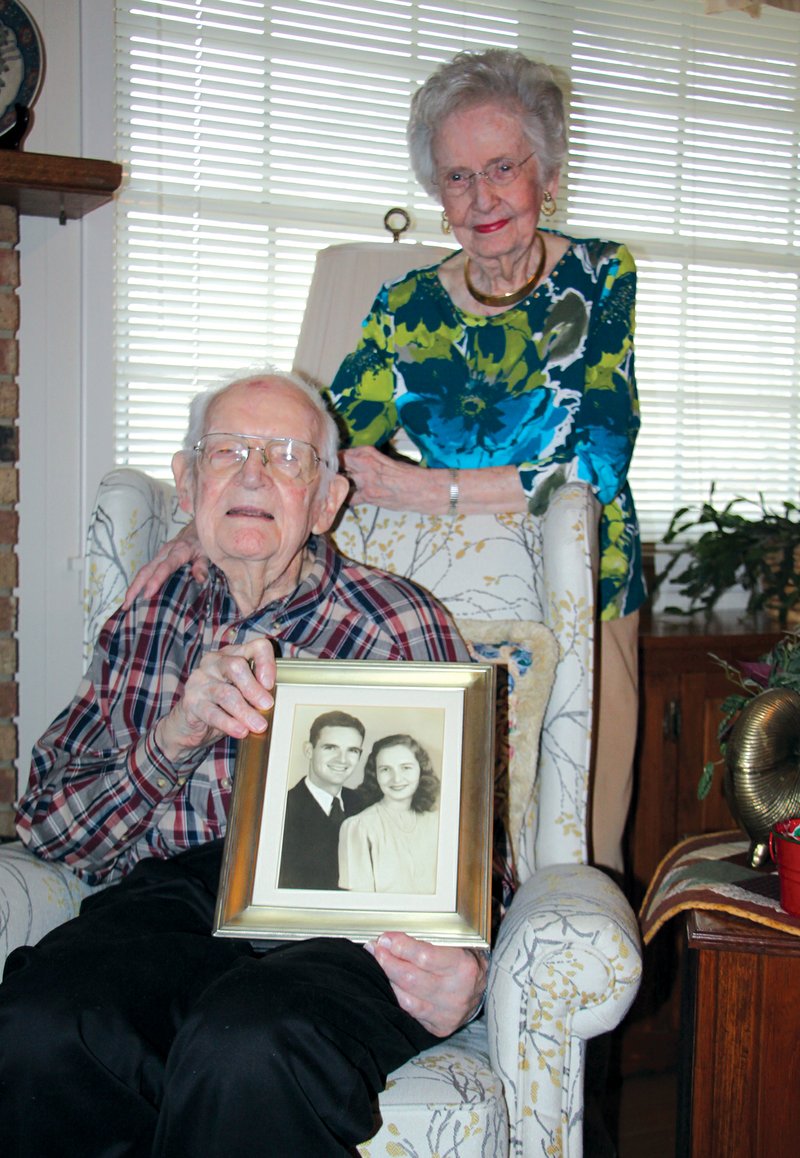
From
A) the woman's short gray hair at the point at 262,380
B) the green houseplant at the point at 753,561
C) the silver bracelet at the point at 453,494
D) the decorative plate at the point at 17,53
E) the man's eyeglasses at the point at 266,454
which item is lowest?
the green houseplant at the point at 753,561

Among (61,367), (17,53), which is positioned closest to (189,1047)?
(61,367)

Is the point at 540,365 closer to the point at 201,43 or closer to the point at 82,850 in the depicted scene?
the point at 82,850

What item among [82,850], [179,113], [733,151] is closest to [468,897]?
[82,850]

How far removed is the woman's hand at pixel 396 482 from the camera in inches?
68.1

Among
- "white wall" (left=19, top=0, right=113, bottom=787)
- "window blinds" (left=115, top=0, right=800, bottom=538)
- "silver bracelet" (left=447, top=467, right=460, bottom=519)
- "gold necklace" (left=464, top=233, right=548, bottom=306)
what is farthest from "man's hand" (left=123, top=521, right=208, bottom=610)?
"white wall" (left=19, top=0, right=113, bottom=787)

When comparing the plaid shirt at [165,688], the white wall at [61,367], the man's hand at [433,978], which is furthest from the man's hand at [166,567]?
the white wall at [61,367]

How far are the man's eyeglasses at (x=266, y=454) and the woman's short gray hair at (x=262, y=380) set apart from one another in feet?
0.13

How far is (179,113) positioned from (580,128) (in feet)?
3.94

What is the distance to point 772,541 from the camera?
2.62 m

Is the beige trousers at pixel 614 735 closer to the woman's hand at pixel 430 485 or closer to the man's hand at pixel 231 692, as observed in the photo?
the woman's hand at pixel 430 485

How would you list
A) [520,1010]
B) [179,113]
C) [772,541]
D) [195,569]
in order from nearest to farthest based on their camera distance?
1. [520,1010]
2. [195,569]
3. [772,541]
4. [179,113]

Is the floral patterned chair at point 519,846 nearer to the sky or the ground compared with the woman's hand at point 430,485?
nearer to the ground

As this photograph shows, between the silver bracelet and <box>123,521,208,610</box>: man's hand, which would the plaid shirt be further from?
the silver bracelet

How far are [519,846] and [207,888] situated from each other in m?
0.50
